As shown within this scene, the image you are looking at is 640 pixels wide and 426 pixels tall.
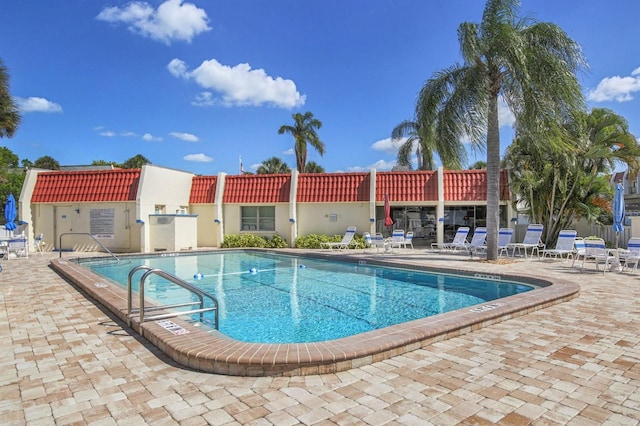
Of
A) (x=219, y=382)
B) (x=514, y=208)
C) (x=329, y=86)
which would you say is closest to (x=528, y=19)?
(x=514, y=208)

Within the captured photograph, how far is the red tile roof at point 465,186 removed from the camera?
20312mm

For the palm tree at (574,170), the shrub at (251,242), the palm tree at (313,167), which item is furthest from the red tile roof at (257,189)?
the palm tree at (313,167)

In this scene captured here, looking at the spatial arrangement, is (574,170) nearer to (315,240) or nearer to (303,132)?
(315,240)

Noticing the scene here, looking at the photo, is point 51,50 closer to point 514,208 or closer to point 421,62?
point 421,62

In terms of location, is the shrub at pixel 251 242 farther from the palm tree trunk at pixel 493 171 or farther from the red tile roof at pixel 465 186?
the palm tree trunk at pixel 493 171

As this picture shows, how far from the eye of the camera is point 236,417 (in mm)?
3104

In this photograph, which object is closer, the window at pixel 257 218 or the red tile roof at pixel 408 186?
the red tile roof at pixel 408 186

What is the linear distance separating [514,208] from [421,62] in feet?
30.5

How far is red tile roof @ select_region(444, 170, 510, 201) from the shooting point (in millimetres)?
20312

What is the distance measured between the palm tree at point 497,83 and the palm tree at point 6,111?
18.0 metres

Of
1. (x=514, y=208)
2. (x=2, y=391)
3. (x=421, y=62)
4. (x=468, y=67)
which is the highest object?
(x=421, y=62)

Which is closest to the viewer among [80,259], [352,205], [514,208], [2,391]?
[2,391]

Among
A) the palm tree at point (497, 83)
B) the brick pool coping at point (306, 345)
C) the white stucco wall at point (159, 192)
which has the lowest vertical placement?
the brick pool coping at point (306, 345)

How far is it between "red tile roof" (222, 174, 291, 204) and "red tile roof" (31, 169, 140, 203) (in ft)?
15.8
